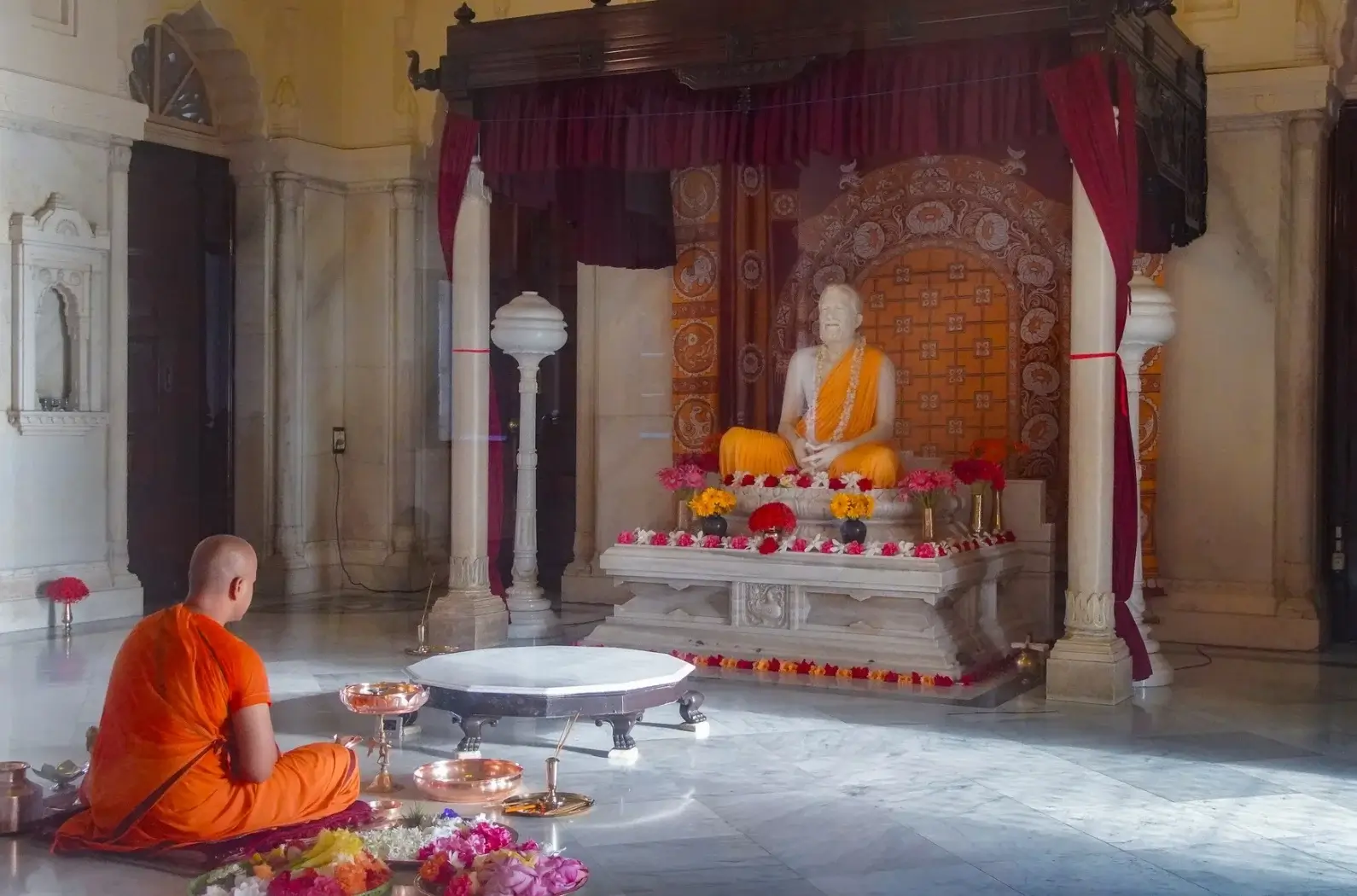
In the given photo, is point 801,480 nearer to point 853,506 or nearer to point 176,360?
point 853,506

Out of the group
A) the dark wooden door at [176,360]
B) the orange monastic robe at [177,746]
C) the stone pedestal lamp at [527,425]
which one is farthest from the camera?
the dark wooden door at [176,360]

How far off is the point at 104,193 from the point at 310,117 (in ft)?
6.83

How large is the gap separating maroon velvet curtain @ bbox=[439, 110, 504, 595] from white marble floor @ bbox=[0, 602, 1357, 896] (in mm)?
1195

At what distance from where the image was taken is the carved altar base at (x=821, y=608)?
7441 mm

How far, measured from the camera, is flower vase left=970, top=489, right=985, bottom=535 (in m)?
8.23

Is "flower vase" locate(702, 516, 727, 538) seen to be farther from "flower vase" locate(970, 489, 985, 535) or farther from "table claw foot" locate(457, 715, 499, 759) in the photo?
"table claw foot" locate(457, 715, 499, 759)

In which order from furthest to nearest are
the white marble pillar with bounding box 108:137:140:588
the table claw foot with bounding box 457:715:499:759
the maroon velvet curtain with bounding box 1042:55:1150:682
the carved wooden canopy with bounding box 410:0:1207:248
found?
the white marble pillar with bounding box 108:137:140:588
the carved wooden canopy with bounding box 410:0:1207:248
the maroon velvet curtain with bounding box 1042:55:1150:682
the table claw foot with bounding box 457:715:499:759

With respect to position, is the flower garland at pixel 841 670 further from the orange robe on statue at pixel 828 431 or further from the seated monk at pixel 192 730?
the seated monk at pixel 192 730

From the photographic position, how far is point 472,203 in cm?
848

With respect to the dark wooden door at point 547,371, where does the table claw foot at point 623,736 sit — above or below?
below

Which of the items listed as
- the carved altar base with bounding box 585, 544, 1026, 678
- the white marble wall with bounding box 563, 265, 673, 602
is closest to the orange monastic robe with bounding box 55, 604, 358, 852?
the carved altar base with bounding box 585, 544, 1026, 678

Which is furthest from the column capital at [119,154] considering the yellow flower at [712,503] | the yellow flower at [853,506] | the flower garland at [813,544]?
the yellow flower at [853,506]

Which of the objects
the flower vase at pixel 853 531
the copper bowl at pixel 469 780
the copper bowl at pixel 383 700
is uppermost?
the flower vase at pixel 853 531

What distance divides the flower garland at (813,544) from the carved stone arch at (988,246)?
4.65 feet
